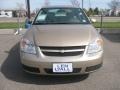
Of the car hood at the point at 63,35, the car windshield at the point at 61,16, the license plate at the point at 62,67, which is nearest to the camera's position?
the license plate at the point at 62,67

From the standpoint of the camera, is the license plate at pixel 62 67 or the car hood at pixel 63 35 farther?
the car hood at pixel 63 35

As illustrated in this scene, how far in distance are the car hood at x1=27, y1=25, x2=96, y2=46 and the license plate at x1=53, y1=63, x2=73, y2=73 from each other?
371 millimetres

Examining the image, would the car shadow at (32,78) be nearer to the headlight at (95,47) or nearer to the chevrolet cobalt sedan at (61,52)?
the chevrolet cobalt sedan at (61,52)

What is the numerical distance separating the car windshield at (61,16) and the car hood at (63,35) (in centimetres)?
47

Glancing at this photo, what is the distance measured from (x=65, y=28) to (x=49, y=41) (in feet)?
2.78

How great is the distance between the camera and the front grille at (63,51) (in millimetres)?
4832

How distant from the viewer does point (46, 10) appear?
684 cm

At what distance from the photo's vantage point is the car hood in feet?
16.1

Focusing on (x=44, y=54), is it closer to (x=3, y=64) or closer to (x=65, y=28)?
(x=65, y=28)

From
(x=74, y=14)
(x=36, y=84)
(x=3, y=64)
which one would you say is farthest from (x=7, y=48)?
(x=36, y=84)

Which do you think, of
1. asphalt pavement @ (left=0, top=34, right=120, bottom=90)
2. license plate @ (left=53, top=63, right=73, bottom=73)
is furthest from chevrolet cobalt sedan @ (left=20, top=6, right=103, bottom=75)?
asphalt pavement @ (left=0, top=34, right=120, bottom=90)

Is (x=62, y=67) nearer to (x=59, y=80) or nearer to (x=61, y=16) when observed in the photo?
(x=59, y=80)

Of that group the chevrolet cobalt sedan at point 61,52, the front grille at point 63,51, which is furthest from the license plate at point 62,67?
the front grille at point 63,51

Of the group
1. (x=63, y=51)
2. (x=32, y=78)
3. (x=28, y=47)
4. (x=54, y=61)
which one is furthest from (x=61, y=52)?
(x=32, y=78)
